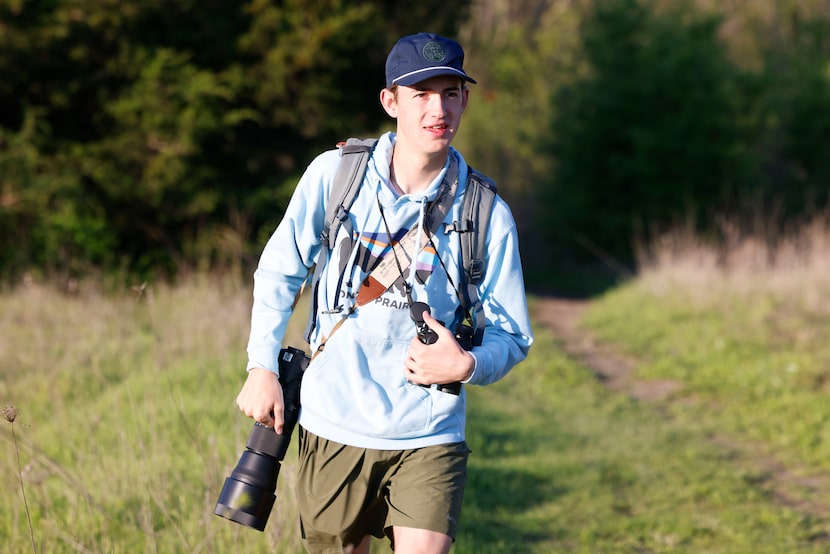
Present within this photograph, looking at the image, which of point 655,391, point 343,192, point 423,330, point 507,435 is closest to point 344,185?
point 343,192

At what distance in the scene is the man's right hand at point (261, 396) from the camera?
2916 millimetres

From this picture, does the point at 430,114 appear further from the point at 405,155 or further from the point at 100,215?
the point at 100,215

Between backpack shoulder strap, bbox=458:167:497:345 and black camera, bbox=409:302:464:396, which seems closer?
black camera, bbox=409:302:464:396

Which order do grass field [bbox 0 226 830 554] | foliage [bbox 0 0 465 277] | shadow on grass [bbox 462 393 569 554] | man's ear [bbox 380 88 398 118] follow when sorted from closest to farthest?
man's ear [bbox 380 88 398 118], grass field [bbox 0 226 830 554], shadow on grass [bbox 462 393 569 554], foliage [bbox 0 0 465 277]

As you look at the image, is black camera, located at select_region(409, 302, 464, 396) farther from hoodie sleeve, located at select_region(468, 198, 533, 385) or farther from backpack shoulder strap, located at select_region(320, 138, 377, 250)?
backpack shoulder strap, located at select_region(320, 138, 377, 250)

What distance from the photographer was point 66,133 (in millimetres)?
13312

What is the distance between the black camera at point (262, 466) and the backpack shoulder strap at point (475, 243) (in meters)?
0.52

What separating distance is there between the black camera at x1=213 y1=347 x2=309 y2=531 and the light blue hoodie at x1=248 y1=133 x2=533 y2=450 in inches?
1.8

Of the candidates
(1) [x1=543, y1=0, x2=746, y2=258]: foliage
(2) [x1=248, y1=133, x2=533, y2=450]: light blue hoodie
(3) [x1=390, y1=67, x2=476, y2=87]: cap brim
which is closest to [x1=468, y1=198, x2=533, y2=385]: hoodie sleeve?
(2) [x1=248, y1=133, x2=533, y2=450]: light blue hoodie

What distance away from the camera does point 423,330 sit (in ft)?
9.23

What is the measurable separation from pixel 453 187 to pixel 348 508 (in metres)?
1.01

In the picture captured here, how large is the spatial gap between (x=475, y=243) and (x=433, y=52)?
556 mm

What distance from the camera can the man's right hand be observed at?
2916 mm

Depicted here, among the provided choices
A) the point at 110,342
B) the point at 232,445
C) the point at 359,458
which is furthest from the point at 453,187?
the point at 110,342
